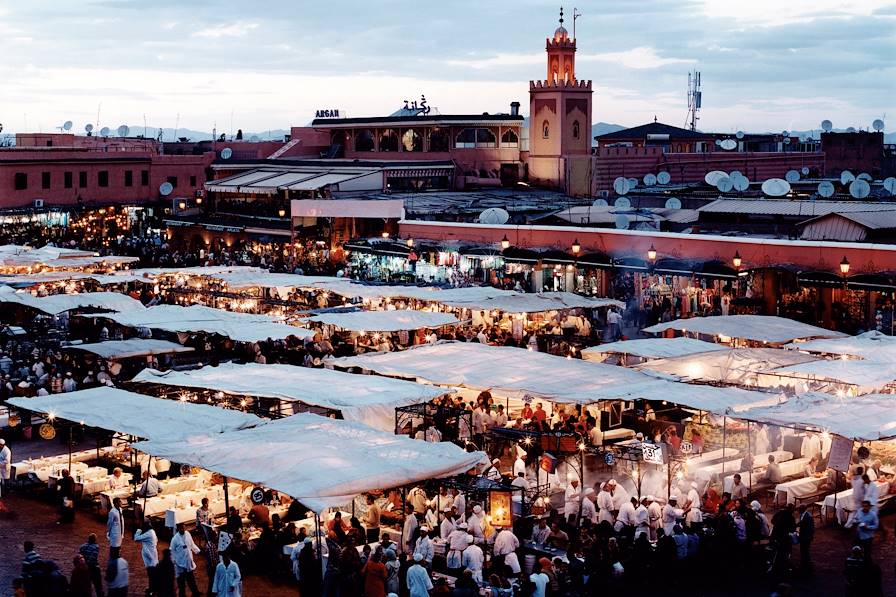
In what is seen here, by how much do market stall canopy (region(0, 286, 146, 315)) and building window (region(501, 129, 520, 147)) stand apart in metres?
31.8

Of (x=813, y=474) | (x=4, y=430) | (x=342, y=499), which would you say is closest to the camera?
(x=342, y=499)

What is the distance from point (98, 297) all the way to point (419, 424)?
1445cm

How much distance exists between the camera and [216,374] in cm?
2167

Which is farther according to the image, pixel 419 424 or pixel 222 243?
pixel 222 243

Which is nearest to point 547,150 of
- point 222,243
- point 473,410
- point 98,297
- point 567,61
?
point 567,61

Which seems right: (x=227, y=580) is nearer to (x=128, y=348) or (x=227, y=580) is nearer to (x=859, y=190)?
(x=128, y=348)

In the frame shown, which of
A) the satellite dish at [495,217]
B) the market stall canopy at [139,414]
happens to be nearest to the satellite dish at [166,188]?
the satellite dish at [495,217]

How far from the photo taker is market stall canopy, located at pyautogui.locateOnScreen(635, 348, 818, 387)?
894 inches

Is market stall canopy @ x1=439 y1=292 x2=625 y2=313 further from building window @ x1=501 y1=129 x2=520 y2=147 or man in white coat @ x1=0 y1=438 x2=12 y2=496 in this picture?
building window @ x1=501 y1=129 x2=520 y2=147

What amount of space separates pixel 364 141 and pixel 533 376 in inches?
1816

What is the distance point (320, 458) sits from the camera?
1512cm

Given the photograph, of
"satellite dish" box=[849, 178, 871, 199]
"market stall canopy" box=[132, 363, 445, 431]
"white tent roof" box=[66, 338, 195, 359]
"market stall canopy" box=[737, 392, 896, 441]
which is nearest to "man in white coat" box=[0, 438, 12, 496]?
"market stall canopy" box=[132, 363, 445, 431]

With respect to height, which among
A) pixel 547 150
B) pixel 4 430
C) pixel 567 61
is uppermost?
pixel 567 61

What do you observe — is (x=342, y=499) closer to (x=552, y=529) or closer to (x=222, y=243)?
(x=552, y=529)
